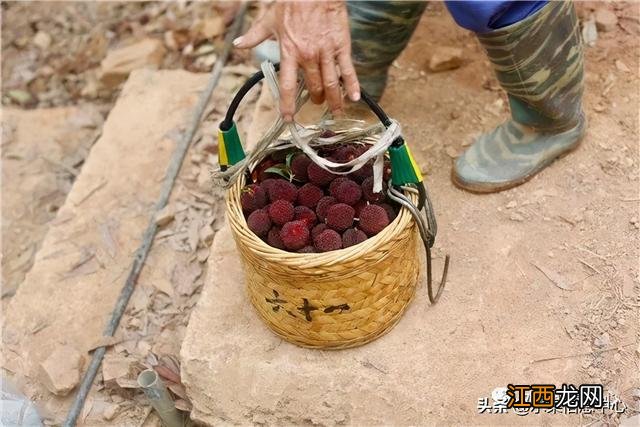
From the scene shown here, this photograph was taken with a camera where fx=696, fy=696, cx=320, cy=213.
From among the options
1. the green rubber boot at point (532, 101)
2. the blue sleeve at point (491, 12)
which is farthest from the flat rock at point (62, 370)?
the blue sleeve at point (491, 12)

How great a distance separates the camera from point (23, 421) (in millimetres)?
1819

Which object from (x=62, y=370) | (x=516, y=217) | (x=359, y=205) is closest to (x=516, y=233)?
(x=516, y=217)

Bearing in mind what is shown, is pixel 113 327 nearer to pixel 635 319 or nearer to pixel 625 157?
pixel 635 319

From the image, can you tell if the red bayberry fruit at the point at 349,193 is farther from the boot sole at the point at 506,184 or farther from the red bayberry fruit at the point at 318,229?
the boot sole at the point at 506,184

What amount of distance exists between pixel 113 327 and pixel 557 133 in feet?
4.55

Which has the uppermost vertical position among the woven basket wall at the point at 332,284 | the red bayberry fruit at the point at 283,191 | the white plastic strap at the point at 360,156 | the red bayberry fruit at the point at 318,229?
the white plastic strap at the point at 360,156

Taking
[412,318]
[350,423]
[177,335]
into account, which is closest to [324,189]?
[412,318]

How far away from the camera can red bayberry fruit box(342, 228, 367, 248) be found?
1.49 m

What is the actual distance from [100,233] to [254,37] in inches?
44.6

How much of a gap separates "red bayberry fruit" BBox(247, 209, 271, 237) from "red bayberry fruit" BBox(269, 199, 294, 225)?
0.6 inches

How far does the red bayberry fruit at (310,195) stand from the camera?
5.16ft

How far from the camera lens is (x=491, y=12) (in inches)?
62.8

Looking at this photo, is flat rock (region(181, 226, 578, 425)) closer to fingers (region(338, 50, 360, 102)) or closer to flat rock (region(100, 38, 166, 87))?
fingers (region(338, 50, 360, 102))

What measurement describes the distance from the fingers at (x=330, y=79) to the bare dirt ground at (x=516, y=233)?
629mm
